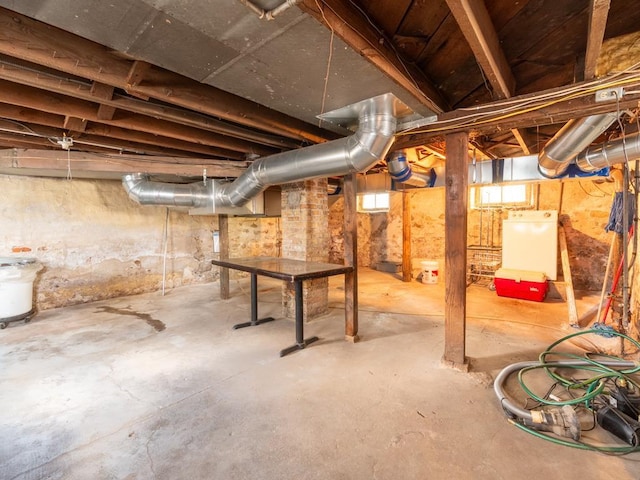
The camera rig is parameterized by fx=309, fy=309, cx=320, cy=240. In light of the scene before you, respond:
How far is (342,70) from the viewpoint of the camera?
5.68ft

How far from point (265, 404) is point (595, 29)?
9.02 feet

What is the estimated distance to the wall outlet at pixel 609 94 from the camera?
6.00 ft

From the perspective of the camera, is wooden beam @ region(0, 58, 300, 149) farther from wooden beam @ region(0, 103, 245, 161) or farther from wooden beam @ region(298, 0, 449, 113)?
wooden beam @ region(298, 0, 449, 113)

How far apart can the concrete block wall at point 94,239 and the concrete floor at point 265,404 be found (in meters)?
1.04

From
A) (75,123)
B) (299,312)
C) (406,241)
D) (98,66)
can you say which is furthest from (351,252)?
(406,241)

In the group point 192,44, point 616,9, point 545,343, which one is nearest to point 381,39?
point 192,44

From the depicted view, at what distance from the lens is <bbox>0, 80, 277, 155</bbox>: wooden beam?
2148 millimetres

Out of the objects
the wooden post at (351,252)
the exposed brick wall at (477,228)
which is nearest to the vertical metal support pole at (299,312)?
the wooden post at (351,252)

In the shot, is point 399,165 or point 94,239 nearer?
point 399,165

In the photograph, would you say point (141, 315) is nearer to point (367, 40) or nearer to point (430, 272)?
point (367, 40)

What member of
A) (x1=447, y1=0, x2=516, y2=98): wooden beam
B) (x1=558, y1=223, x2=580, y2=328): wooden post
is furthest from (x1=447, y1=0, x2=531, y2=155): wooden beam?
(x1=558, y1=223, x2=580, y2=328): wooden post

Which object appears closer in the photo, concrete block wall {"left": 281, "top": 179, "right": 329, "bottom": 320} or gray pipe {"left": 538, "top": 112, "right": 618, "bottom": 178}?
gray pipe {"left": 538, "top": 112, "right": 618, "bottom": 178}

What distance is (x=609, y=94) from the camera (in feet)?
6.12

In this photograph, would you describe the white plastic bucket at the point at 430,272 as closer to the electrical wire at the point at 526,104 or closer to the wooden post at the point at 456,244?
the wooden post at the point at 456,244
